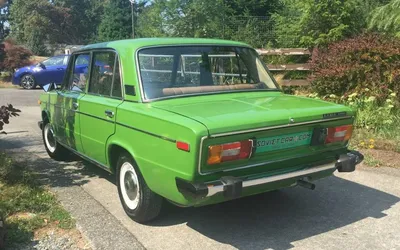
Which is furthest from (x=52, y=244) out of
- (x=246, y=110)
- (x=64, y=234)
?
(x=246, y=110)

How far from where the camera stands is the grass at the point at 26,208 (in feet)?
12.9

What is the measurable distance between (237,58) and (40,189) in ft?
9.20

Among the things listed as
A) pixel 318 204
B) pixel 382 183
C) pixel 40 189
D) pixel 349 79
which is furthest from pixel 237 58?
pixel 349 79

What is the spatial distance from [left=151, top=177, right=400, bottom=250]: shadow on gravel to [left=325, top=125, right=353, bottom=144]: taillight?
0.83 metres

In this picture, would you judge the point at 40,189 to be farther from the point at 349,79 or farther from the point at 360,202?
the point at 349,79

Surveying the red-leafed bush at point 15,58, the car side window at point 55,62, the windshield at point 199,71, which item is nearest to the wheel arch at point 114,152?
the windshield at point 199,71

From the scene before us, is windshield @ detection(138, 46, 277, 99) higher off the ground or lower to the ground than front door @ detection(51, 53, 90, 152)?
higher

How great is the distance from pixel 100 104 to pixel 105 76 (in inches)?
15.1

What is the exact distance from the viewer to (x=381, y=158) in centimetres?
621

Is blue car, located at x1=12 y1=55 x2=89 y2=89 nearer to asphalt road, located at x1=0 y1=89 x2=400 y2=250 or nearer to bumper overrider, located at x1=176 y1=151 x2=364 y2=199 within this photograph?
asphalt road, located at x1=0 y1=89 x2=400 y2=250

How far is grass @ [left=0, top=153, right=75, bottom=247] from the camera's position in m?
3.93

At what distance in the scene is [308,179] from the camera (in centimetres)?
393

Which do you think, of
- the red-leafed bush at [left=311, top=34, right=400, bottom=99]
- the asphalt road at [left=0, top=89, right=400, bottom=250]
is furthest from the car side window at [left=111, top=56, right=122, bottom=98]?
the red-leafed bush at [left=311, top=34, right=400, bottom=99]

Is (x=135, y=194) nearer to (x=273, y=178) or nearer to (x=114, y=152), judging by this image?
(x=114, y=152)
